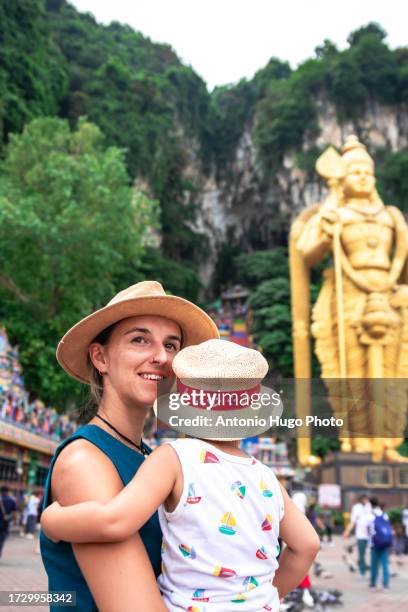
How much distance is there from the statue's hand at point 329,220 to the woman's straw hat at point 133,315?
11911mm

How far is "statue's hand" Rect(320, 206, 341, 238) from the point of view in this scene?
13.3 meters

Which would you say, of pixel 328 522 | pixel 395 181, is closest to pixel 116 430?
pixel 328 522

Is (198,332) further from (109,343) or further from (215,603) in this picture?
(215,603)

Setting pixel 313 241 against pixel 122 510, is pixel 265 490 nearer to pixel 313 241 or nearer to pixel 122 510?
pixel 122 510

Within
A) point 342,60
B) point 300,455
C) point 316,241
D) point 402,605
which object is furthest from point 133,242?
point 342,60

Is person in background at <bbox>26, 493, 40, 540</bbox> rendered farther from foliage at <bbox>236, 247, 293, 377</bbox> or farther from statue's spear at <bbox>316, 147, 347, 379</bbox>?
foliage at <bbox>236, 247, 293, 377</bbox>

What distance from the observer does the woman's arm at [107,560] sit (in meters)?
1.18

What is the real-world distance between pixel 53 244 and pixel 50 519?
43.0 feet

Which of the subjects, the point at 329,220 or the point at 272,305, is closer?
the point at 329,220

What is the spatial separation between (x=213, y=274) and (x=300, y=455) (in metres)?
23.3

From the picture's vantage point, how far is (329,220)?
43.8 ft

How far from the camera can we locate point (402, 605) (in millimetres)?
5176

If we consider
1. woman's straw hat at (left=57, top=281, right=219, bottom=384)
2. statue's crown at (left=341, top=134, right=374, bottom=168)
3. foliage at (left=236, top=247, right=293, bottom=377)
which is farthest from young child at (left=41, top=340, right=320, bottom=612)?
foliage at (left=236, top=247, right=293, bottom=377)

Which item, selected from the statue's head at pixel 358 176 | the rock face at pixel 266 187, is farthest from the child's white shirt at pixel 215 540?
the rock face at pixel 266 187
